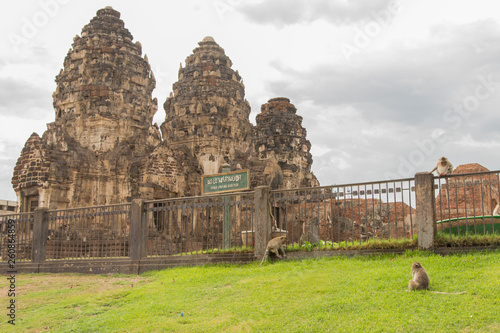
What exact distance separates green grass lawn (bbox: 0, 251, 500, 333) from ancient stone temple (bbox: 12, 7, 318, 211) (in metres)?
14.1

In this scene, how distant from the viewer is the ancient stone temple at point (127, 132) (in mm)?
24656

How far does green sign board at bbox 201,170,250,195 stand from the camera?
12.9m

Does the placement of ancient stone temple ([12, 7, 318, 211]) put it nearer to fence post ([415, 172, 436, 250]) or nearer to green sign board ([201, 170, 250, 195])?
green sign board ([201, 170, 250, 195])

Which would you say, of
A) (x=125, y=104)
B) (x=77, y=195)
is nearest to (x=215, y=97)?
(x=125, y=104)

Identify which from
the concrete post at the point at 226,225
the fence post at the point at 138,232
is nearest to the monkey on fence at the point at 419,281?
the concrete post at the point at 226,225

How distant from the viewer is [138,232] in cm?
1310

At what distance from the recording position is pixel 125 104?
28766 mm

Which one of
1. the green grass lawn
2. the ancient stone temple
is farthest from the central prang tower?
the green grass lawn

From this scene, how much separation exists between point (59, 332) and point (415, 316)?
528 centimetres

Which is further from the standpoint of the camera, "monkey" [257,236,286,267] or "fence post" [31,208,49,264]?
"fence post" [31,208,49,264]

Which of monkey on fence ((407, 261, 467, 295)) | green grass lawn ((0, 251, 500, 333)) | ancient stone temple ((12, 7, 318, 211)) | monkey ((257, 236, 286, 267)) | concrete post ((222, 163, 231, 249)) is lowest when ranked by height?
green grass lawn ((0, 251, 500, 333))

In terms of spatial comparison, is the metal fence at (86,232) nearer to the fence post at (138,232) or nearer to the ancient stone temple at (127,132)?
the fence post at (138,232)

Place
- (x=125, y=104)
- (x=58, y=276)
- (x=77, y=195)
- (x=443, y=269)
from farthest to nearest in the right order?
(x=125, y=104) → (x=77, y=195) → (x=58, y=276) → (x=443, y=269)

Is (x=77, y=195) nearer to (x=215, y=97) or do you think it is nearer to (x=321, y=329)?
(x=215, y=97)
